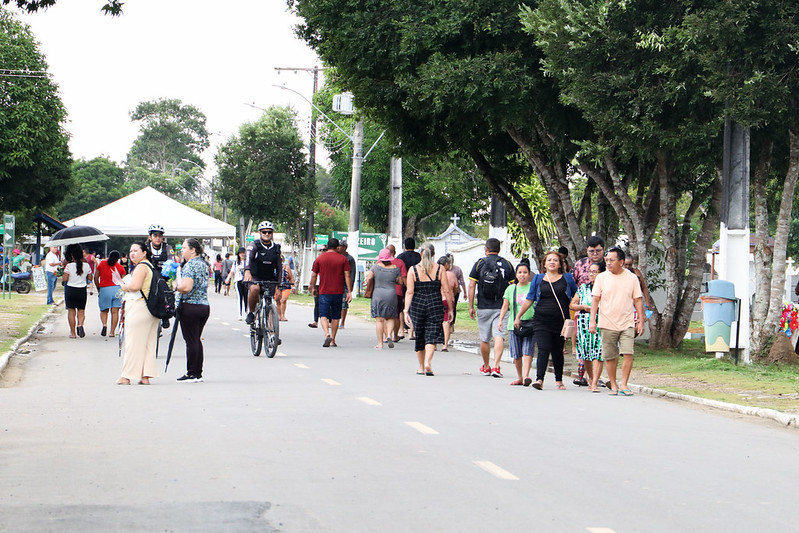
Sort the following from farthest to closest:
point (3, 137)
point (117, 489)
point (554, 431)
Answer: point (3, 137), point (554, 431), point (117, 489)

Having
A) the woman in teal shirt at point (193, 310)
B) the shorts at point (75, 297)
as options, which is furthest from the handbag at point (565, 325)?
the shorts at point (75, 297)

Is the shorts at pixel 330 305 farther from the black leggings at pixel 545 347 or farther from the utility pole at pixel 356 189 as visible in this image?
the utility pole at pixel 356 189

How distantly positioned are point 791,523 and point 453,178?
47.7 meters

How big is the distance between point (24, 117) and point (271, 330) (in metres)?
29.9

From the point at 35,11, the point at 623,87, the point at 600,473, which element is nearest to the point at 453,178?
the point at 623,87

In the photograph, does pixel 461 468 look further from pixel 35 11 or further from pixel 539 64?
pixel 539 64

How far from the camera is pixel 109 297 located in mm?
21156

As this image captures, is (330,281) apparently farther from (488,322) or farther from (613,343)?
(613,343)

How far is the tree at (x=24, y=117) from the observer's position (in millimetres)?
43281

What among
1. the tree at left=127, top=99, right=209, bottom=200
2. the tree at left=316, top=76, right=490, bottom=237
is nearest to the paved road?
the tree at left=316, top=76, right=490, bottom=237

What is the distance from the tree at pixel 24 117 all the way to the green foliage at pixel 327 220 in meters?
39.1

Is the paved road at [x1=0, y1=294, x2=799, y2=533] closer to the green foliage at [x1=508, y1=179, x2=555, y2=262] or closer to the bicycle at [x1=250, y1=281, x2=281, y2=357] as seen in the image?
the bicycle at [x1=250, y1=281, x2=281, y2=357]

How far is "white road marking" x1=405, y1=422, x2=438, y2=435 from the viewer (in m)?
9.89

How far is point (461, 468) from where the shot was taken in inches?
322
